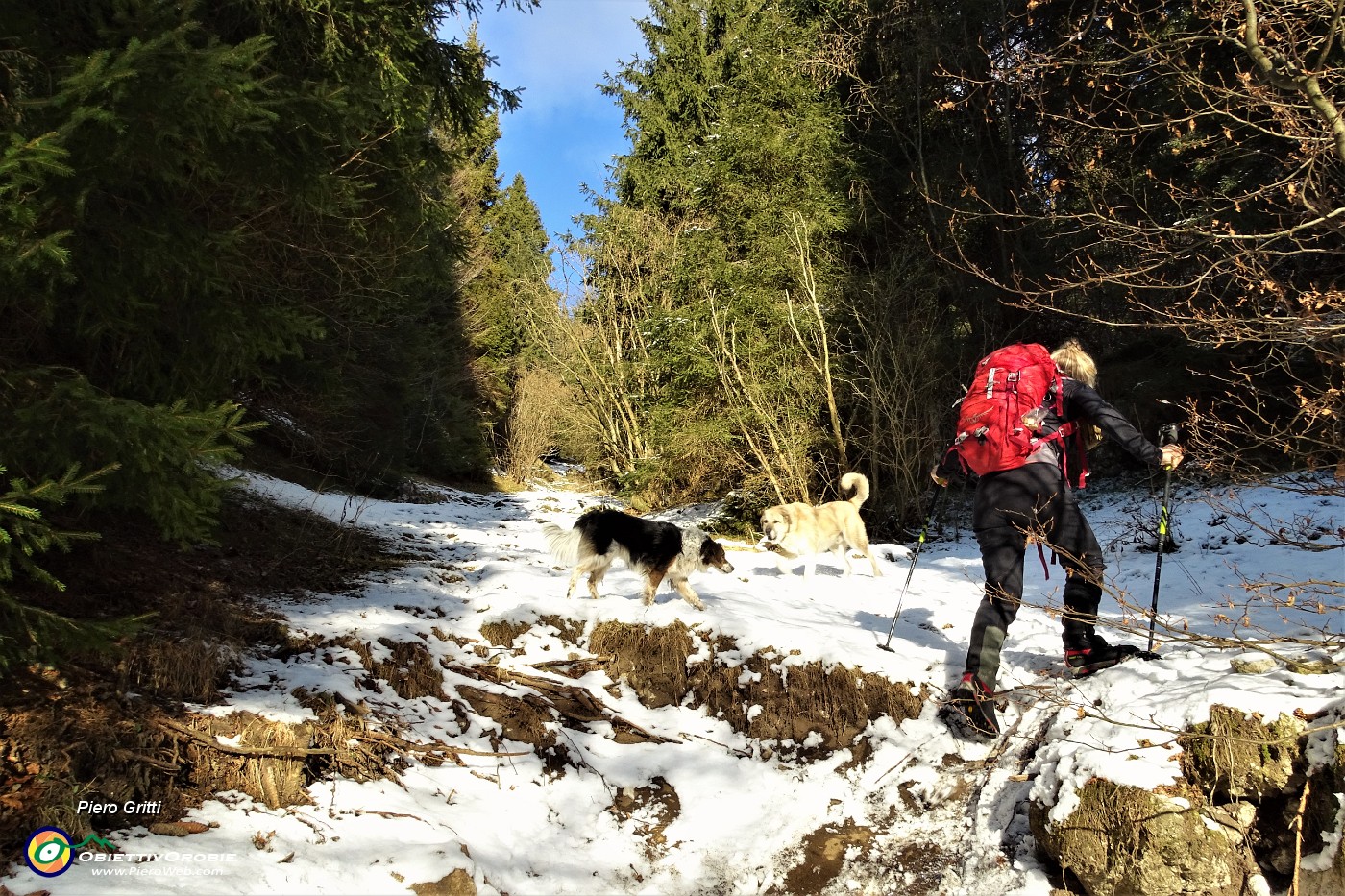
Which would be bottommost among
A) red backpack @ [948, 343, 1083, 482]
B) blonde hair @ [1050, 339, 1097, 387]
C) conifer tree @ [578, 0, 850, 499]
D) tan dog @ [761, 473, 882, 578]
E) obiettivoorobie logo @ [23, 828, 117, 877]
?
obiettivoorobie logo @ [23, 828, 117, 877]

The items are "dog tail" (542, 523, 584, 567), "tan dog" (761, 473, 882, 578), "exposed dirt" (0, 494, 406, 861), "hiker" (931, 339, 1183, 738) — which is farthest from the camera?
"tan dog" (761, 473, 882, 578)

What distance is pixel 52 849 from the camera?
243cm

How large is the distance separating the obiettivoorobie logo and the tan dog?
6563mm

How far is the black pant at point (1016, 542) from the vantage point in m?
3.84

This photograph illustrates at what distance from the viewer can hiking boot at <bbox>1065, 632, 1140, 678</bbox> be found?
3951mm

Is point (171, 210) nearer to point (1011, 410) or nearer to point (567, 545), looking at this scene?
point (567, 545)

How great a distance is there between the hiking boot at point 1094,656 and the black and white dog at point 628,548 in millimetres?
3227

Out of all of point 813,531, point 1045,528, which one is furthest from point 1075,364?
point 813,531

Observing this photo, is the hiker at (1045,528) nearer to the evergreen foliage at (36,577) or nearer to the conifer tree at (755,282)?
the evergreen foliage at (36,577)

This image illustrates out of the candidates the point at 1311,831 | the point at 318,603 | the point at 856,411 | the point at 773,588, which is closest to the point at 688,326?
the point at 856,411

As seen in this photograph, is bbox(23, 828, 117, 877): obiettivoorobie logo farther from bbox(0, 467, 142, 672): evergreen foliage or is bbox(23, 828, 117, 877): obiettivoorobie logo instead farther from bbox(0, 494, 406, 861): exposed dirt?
bbox(0, 467, 142, 672): evergreen foliage

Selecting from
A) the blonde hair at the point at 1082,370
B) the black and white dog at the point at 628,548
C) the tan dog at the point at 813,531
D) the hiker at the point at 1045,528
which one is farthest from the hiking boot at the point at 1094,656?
the tan dog at the point at 813,531

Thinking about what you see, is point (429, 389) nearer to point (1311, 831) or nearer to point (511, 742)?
point (511, 742)

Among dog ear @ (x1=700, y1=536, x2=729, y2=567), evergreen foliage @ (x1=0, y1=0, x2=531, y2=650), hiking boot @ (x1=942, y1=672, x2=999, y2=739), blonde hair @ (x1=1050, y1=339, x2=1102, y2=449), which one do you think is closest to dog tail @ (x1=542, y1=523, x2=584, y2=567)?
dog ear @ (x1=700, y1=536, x2=729, y2=567)
